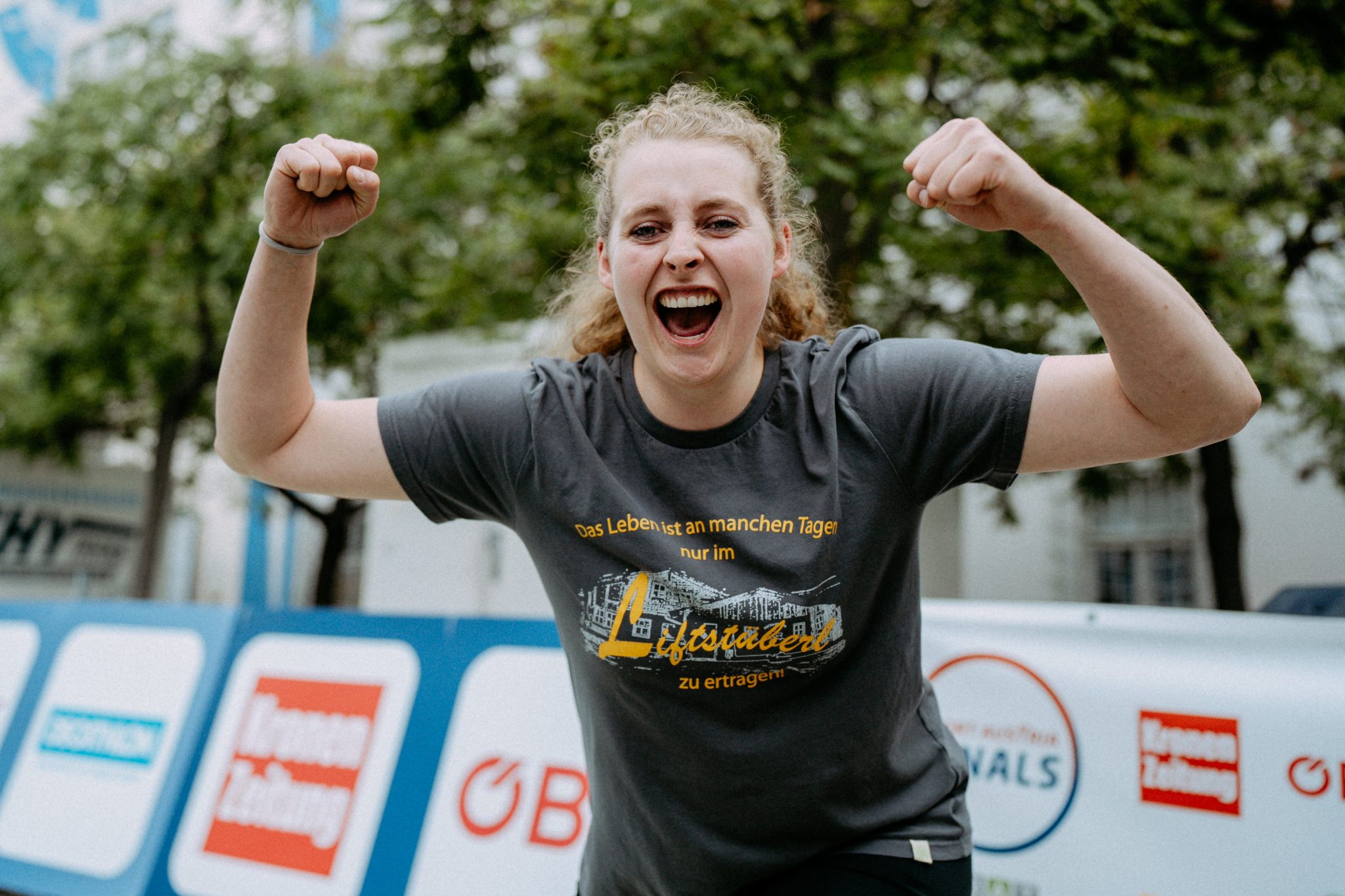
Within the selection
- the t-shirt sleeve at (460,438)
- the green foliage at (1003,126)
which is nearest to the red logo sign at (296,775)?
the t-shirt sleeve at (460,438)

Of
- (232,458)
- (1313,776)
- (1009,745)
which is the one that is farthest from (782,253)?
(1313,776)

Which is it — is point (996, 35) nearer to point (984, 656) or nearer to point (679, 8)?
point (679, 8)

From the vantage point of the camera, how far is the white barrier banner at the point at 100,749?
4.28 meters

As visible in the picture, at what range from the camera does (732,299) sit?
1.75 metres

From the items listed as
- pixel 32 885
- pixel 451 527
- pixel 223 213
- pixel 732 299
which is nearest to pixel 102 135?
pixel 223 213

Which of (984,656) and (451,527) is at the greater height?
(451,527)

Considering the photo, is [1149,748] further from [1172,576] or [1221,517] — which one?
[1172,576]

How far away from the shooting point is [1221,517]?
34.4 feet

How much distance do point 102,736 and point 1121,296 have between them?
473 cm

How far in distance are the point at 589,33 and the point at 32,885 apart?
6.45 metres

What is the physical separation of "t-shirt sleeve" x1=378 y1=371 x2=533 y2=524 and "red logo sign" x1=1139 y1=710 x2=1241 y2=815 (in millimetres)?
2173

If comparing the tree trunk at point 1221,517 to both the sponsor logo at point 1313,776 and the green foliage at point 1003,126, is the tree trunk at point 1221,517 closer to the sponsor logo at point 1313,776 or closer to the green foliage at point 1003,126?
the green foliage at point 1003,126

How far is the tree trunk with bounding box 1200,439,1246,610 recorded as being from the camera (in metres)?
10.4

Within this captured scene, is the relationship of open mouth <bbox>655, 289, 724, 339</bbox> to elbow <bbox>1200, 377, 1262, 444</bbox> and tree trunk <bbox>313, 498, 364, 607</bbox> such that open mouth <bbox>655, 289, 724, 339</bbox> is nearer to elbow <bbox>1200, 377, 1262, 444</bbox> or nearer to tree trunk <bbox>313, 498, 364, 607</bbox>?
elbow <bbox>1200, 377, 1262, 444</bbox>
